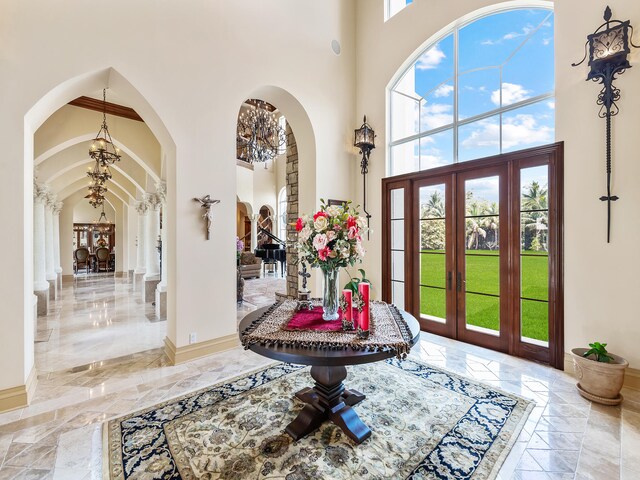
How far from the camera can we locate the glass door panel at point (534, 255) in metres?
3.40

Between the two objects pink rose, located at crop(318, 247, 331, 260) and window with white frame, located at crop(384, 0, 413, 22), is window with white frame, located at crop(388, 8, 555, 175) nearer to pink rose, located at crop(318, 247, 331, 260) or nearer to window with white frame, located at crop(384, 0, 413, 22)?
window with white frame, located at crop(384, 0, 413, 22)

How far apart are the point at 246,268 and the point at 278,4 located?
801 centimetres

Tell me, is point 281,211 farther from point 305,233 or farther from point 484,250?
point 305,233

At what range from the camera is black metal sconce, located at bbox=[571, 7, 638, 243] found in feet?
8.80

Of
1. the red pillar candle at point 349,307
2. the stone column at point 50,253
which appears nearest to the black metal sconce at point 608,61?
the red pillar candle at point 349,307

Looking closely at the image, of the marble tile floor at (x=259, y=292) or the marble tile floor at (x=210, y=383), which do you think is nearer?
the marble tile floor at (x=210, y=383)

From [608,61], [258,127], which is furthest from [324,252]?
[258,127]

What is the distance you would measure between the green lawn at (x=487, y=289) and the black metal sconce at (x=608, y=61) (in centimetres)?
83

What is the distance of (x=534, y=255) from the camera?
3.50 meters

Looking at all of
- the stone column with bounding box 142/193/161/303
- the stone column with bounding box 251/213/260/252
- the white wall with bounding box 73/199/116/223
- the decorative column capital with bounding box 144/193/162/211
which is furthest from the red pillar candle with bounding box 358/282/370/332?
the white wall with bounding box 73/199/116/223

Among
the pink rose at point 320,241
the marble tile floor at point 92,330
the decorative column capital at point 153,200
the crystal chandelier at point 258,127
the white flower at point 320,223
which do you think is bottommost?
the marble tile floor at point 92,330

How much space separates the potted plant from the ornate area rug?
64 centimetres

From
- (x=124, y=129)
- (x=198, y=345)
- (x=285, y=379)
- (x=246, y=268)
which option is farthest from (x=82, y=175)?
(x=285, y=379)

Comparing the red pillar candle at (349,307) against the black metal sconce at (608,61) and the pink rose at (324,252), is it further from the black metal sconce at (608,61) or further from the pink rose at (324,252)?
the black metal sconce at (608,61)
